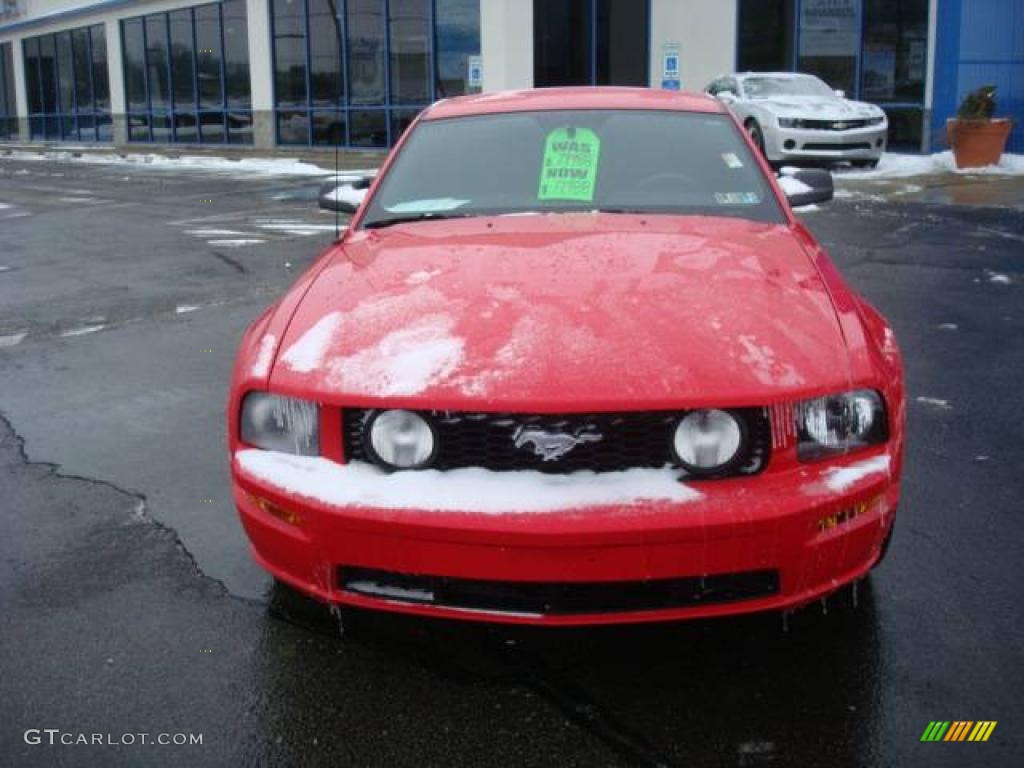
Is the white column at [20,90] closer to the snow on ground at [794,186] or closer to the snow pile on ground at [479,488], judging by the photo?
the snow on ground at [794,186]

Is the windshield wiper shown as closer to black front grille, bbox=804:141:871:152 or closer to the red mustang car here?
the red mustang car

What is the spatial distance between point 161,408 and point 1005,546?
3.71 metres

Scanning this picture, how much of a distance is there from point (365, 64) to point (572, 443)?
24.0m

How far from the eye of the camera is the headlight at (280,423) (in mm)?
2676

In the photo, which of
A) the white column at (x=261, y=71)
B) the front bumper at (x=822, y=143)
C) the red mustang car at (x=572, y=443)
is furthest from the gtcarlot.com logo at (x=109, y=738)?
the white column at (x=261, y=71)

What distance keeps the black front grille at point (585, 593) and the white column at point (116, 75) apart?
32929 millimetres

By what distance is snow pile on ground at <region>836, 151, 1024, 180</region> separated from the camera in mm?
16625

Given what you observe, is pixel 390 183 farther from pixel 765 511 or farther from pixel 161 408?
pixel 765 511

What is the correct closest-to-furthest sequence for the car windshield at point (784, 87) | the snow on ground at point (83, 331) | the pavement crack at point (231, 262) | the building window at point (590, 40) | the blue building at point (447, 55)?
the snow on ground at point (83, 331), the pavement crack at point (231, 262), the car windshield at point (784, 87), the blue building at point (447, 55), the building window at point (590, 40)

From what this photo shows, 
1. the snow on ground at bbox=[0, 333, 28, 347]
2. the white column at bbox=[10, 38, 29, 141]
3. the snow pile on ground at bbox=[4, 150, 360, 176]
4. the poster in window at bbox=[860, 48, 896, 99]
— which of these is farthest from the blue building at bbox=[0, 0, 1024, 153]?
the snow on ground at bbox=[0, 333, 28, 347]

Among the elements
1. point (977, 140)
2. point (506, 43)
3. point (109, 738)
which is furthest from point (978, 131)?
point (109, 738)

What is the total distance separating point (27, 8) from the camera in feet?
117

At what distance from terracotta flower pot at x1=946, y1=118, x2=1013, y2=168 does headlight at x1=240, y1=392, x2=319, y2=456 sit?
16341 millimetres

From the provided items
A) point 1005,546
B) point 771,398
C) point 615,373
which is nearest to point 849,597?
point 1005,546
